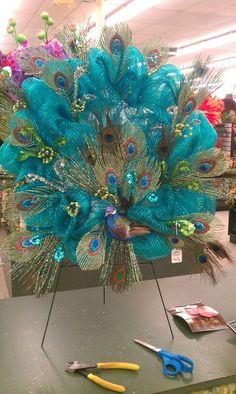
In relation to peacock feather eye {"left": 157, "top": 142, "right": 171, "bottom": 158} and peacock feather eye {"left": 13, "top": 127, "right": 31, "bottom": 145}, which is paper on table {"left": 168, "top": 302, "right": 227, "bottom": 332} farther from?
peacock feather eye {"left": 13, "top": 127, "right": 31, "bottom": 145}

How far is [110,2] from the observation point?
6.27m

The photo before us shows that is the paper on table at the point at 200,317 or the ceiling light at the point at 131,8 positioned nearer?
the paper on table at the point at 200,317

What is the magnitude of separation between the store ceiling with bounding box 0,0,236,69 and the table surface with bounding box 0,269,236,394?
4753 mm

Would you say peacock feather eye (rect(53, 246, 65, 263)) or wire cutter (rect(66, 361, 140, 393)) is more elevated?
peacock feather eye (rect(53, 246, 65, 263))

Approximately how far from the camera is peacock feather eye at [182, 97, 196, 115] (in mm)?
978

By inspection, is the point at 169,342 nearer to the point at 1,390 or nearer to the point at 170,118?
the point at 1,390

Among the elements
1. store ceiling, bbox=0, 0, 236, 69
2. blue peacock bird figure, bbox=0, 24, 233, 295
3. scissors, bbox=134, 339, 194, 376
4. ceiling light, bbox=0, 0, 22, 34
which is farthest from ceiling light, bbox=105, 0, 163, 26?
scissors, bbox=134, 339, 194, 376

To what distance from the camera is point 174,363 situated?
99 cm

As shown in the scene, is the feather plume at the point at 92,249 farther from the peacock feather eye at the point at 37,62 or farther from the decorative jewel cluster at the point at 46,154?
the peacock feather eye at the point at 37,62

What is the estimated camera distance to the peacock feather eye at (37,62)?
3.30 feet

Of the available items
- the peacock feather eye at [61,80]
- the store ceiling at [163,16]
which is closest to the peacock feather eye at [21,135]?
the peacock feather eye at [61,80]

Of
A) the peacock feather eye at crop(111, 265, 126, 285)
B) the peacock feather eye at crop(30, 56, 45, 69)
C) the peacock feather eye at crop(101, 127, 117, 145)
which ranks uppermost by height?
the peacock feather eye at crop(30, 56, 45, 69)

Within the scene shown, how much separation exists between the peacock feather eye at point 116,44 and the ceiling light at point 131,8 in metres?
5.56

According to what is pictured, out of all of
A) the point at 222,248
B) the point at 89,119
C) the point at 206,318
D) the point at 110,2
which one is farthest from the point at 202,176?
the point at 110,2
